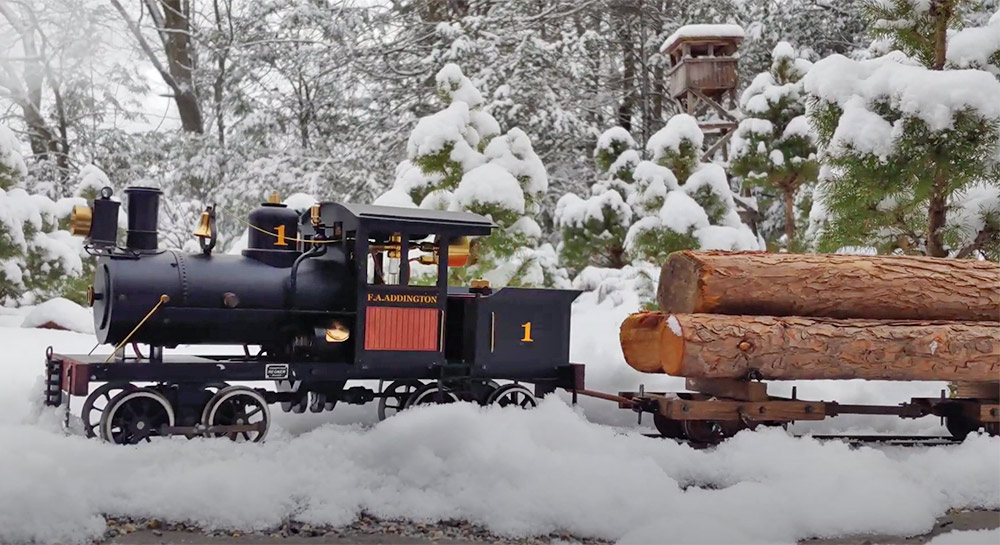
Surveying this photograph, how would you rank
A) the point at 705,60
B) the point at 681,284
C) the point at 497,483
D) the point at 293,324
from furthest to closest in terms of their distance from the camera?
the point at 705,60 < the point at 681,284 < the point at 293,324 < the point at 497,483

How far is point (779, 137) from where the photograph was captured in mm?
12914

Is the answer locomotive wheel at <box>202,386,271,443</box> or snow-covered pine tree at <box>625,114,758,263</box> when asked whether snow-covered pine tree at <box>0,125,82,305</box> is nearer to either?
locomotive wheel at <box>202,386,271,443</box>

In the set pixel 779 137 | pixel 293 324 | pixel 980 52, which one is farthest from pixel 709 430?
pixel 779 137

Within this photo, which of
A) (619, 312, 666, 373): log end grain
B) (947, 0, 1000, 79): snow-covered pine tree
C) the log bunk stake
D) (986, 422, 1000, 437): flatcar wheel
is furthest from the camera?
(947, 0, 1000, 79): snow-covered pine tree

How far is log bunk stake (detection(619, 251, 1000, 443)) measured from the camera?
671 centimetres

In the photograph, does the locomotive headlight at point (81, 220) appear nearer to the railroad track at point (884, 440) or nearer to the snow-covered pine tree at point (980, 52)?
the railroad track at point (884, 440)

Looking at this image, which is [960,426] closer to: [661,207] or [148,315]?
[661,207]

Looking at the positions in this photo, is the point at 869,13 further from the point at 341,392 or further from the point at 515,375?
the point at 341,392

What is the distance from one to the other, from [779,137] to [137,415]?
31.1 feet

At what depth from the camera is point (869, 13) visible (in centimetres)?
863

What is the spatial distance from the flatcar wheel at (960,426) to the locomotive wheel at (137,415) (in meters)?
5.84

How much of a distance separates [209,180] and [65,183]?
2.61 metres

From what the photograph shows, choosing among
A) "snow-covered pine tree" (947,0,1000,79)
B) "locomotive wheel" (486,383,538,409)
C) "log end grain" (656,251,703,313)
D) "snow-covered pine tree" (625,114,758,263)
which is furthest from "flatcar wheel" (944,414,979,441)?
"snow-covered pine tree" (625,114,758,263)

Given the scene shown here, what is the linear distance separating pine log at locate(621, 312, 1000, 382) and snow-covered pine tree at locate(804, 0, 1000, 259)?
1.37 m
